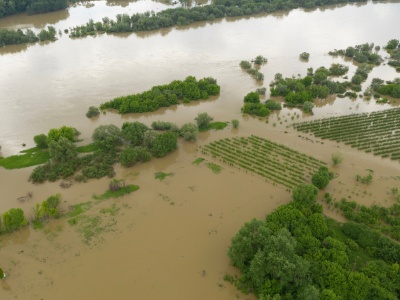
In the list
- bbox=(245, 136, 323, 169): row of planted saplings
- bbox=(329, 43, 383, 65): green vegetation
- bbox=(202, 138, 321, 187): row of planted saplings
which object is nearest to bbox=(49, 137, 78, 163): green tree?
bbox=(202, 138, 321, 187): row of planted saplings

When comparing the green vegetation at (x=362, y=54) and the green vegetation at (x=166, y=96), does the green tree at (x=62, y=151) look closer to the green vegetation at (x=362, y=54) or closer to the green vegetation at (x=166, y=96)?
the green vegetation at (x=166, y=96)

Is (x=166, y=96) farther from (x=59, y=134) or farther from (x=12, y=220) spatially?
(x=12, y=220)

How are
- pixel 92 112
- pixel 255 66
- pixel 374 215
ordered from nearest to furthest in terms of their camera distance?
pixel 374 215 → pixel 92 112 → pixel 255 66

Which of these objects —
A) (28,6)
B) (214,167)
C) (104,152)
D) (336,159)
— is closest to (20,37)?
(28,6)

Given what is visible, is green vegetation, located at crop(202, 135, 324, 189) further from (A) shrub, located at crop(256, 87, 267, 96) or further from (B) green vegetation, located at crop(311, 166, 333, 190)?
(A) shrub, located at crop(256, 87, 267, 96)

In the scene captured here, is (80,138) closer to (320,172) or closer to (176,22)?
(320,172)
